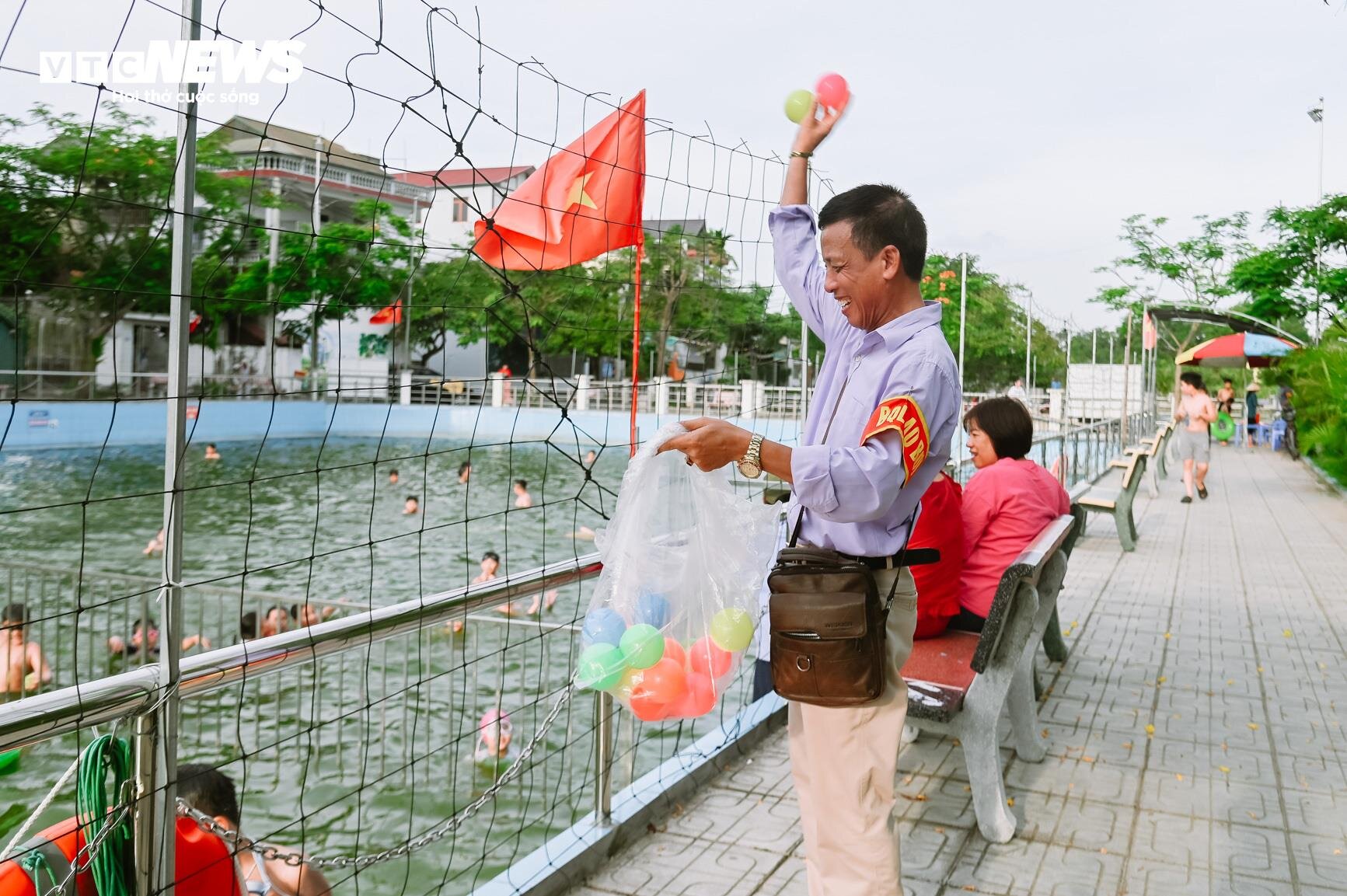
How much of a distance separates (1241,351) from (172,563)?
26.1m

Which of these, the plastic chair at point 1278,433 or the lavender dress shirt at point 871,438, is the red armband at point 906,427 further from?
the plastic chair at point 1278,433

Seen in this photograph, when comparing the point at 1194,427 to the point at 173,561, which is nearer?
the point at 173,561

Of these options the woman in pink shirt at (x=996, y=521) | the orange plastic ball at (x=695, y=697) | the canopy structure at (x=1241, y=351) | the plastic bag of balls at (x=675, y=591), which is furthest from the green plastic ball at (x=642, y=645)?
the canopy structure at (x=1241, y=351)

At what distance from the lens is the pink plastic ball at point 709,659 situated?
2.53 meters

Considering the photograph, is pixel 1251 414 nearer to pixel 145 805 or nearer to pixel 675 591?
pixel 675 591

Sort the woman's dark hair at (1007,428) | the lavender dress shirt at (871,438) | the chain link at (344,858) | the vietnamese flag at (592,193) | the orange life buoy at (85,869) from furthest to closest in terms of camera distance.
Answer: the woman's dark hair at (1007,428) < the vietnamese flag at (592,193) < the chain link at (344,858) < the lavender dress shirt at (871,438) < the orange life buoy at (85,869)

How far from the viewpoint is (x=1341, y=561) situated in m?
9.20

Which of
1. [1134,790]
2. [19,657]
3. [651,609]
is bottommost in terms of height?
[19,657]

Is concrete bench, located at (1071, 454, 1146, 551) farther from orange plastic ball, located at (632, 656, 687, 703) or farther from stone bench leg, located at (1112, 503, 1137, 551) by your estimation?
orange plastic ball, located at (632, 656, 687, 703)

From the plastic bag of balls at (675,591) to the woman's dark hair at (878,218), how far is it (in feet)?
2.20

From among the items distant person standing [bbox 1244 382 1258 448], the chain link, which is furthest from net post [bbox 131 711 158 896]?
distant person standing [bbox 1244 382 1258 448]

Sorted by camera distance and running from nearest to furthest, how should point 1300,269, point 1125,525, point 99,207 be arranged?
1. point 1125,525
2. point 99,207
3. point 1300,269

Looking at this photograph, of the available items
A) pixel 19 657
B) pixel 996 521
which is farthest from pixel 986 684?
pixel 19 657

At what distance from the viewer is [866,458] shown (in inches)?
74.8
